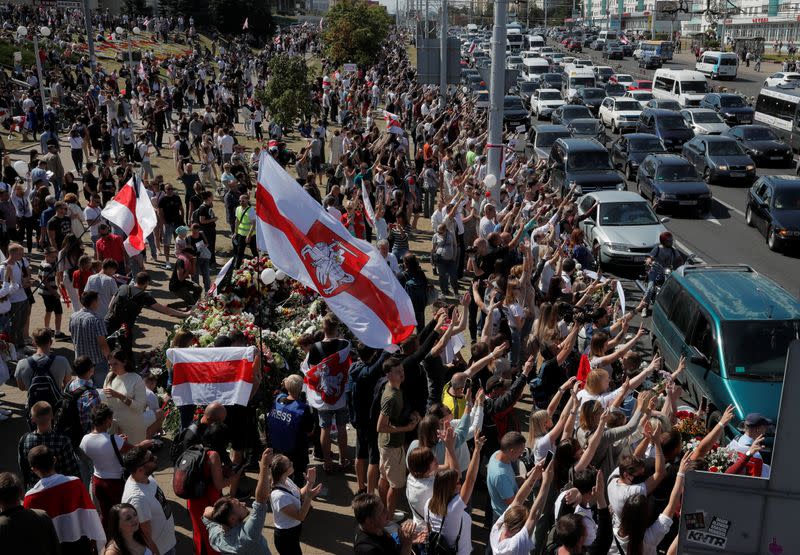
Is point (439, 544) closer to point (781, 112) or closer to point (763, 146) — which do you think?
point (763, 146)

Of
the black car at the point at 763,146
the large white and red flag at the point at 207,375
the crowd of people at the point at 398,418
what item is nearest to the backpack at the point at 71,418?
the crowd of people at the point at 398,418

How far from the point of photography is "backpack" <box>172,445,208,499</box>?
6434mm

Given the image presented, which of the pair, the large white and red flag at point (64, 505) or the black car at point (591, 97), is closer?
the large white and red flag at point (64, 505)

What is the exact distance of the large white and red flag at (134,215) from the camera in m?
12.2

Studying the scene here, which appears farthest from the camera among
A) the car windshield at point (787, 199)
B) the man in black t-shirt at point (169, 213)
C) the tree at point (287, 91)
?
the tree at point (287, 91)

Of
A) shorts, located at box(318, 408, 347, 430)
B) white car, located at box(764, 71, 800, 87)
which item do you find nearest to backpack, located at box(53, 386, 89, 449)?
shorts, located at box(318, 408, 347, 430)

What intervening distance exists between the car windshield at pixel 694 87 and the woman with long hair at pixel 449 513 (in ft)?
126

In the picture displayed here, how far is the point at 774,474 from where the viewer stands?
141 inches

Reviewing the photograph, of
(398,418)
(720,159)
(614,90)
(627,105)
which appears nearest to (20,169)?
(398,418)

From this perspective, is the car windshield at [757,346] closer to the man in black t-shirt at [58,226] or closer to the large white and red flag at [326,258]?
the large white and red flag at [326,258]

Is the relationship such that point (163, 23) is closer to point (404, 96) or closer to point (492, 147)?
point (404, 96)

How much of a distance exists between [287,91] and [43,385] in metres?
20.7

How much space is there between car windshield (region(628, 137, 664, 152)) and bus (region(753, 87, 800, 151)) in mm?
7108

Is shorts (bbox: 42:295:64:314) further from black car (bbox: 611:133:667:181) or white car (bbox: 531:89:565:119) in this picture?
white car (bbox: 531:89:565:119)
